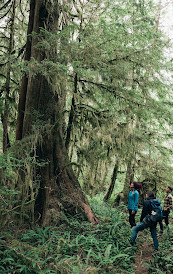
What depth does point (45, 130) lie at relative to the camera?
591 cm

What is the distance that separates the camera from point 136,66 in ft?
20.1

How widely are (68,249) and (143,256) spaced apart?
1.66m

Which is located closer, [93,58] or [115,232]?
[93,58]

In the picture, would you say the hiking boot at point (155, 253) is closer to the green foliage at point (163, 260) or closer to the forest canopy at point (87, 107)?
the green foliage at point (163, 260)

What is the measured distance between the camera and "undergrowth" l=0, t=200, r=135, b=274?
366cm

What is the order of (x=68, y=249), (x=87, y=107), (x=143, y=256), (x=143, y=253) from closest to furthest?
(x=68, y=249)
(x=143, y=256)
(x=143, y=253)
(x=87, y=107)

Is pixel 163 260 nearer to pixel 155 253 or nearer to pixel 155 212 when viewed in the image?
pixel 155 253

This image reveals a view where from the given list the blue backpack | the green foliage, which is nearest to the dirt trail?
the green foliage

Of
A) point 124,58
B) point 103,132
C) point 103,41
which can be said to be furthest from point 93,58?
point 103,132

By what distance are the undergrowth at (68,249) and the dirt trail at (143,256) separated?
0.14 meters

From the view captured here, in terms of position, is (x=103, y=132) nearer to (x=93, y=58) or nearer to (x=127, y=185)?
(x=93, y=58)

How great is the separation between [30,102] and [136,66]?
298cm

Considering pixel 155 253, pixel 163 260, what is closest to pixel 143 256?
pixel 155 253

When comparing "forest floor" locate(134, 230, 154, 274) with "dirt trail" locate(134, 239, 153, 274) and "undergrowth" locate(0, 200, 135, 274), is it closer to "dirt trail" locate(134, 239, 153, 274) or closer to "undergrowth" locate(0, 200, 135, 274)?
"dirt trail" locate(134, 239, 153, 274)
